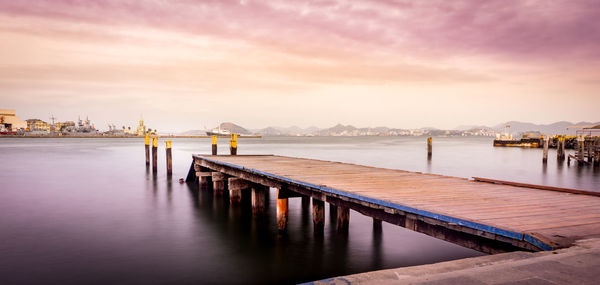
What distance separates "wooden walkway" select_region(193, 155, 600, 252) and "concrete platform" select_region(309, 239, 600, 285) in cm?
69

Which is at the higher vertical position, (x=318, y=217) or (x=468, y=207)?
(x=468, y=207)

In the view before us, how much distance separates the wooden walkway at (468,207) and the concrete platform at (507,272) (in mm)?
692

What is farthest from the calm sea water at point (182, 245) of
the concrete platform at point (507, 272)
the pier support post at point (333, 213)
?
the concrete platform at point (507, 272)

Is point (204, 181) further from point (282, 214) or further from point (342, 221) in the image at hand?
point (342, 221)

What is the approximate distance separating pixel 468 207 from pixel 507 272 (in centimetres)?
330

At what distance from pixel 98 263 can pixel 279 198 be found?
471cm

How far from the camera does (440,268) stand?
3.71 m

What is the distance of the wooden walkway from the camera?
498 centimetres

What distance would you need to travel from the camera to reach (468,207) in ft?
21.3

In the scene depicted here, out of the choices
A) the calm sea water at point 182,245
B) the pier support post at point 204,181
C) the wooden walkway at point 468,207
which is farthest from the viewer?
the pier support post at point 204,181

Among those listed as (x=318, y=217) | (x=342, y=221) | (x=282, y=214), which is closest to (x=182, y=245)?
(x=282, y=214)

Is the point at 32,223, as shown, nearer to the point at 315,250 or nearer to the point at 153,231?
the point at 153,231

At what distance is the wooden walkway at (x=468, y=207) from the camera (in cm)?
498

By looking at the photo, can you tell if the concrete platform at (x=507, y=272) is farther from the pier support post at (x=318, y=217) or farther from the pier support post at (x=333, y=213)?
the pier support post at (x=333, y=213)
